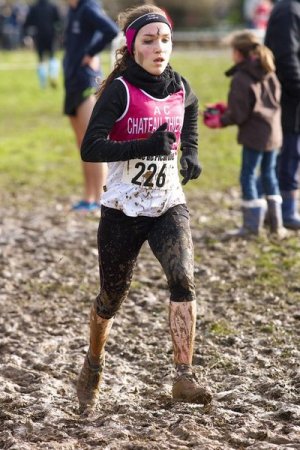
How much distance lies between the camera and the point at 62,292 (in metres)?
7.60

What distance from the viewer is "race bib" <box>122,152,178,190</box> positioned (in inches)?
199

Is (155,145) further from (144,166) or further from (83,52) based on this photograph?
(83,52)

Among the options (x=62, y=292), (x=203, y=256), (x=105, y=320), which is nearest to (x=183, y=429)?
(x=105, y=320)

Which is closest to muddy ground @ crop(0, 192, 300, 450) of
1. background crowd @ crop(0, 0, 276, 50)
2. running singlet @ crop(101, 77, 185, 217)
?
running singlet @ crop(101, 77, 185, 217)

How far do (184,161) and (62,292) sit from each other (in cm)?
270

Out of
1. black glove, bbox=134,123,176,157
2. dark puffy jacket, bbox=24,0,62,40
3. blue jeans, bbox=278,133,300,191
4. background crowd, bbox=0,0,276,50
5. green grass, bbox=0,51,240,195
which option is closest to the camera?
black glove, bbox=134,123,176,157

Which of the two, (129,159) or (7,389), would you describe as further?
(7,389)

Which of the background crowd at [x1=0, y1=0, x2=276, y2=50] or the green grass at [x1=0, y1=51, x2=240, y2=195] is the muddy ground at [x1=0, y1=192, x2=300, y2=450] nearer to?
the green grass at [x1=0, y1=51, x2=240, y2=195]

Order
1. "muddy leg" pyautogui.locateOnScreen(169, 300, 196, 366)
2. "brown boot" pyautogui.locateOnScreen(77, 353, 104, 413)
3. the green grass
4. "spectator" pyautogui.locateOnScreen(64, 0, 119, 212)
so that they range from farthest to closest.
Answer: the green grass → "spectator" pyautogui.locateOnScreen(64, 0, 119, 212) → "brown boot" pyautogui.locateOnScreen(77, 353, 104, 413) → "muddy leg" pyautogui.locateOnScreen(169, 300, 196, 366)

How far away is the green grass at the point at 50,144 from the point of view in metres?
12.3

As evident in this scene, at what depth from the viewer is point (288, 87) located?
30.0 ft

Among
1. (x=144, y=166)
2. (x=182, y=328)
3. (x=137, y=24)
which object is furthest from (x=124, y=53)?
(x=182, y=328)

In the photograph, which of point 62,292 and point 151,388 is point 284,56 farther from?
point 151,388

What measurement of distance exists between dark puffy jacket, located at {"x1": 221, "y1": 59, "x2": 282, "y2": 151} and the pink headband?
12.3 feet
